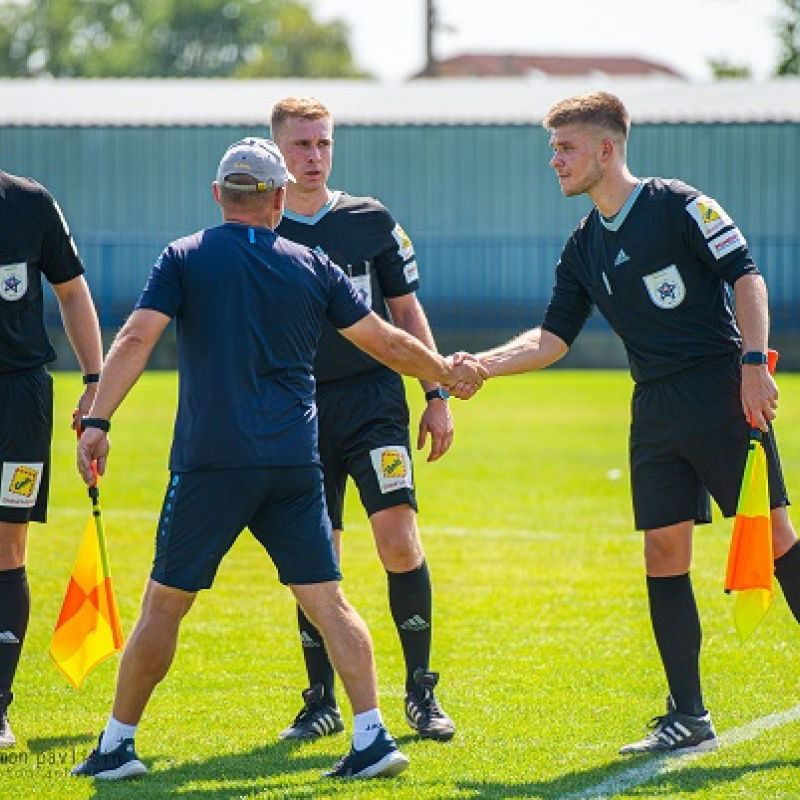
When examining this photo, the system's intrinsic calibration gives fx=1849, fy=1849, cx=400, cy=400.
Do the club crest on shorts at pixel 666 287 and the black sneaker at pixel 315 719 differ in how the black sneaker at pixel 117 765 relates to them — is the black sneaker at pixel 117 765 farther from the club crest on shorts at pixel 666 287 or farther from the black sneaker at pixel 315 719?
the club crest on shorts at pixel 666 287

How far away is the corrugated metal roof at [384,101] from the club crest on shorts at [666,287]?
26025mm

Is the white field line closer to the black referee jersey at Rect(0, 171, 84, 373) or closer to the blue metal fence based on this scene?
the black referee jersey at Rect(0, 171, 84, 373)

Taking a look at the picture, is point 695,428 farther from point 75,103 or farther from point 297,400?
point 75,103

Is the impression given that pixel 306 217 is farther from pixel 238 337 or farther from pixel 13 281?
pixel 238 337

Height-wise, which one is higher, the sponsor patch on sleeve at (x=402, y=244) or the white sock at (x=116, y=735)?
the sponsor patch on sleeve at (x=402, y=244)

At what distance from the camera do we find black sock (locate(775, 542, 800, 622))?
6719 millimetres

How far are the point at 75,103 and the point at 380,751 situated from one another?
99.1 ft

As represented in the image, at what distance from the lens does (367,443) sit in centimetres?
714

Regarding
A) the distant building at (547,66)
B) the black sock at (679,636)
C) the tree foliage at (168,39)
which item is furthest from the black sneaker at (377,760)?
the tree foliage at (168,39)

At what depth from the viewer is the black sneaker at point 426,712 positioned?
6.81m

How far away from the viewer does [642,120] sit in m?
32.6

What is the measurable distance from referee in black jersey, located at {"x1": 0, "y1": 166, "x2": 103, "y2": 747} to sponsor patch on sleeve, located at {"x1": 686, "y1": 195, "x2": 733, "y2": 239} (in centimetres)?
233

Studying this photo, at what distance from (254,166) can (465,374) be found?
1401mm

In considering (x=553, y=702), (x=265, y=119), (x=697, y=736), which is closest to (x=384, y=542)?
(x=553, y=702)
